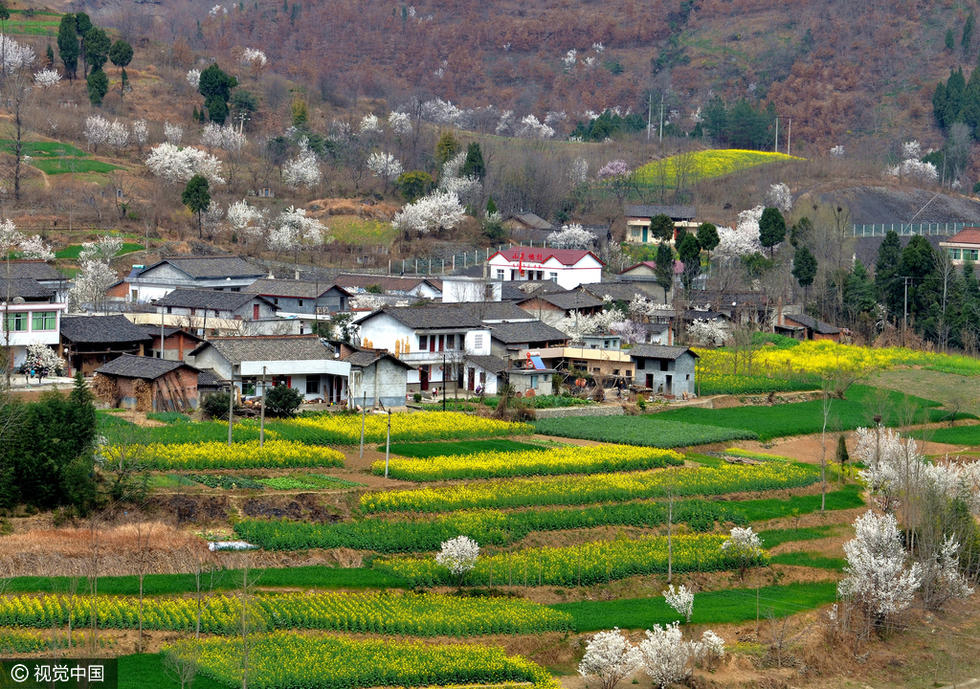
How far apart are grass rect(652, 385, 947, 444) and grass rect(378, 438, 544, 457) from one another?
862cm

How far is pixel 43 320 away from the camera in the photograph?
50000mm

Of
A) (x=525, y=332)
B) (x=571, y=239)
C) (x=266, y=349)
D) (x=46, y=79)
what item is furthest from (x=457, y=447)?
(x=46, y=79)

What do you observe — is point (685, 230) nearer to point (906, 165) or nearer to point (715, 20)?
point (906, 165)

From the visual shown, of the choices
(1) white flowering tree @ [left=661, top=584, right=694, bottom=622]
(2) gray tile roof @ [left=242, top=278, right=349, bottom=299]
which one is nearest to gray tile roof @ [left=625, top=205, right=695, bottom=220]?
(2) gray tile roof @ [left=242, top=278, right=349, bottom=299]

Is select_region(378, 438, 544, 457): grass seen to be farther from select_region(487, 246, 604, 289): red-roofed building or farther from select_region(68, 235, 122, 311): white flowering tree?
select_region(487, 246, 604, 289): red-roofed building

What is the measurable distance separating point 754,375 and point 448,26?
11983cm

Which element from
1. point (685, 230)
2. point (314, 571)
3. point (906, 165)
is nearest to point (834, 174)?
point (906, 165)

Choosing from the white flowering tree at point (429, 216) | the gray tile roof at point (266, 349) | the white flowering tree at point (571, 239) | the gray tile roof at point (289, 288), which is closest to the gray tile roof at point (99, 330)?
the gray tile roof at point (266, 349)

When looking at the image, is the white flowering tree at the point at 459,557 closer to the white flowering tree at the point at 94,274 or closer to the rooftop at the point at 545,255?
the white flowering tree at the point at 94,274

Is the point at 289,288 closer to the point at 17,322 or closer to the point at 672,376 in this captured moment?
the point at 17,322

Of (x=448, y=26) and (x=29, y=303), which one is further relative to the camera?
(x=448, y=26)

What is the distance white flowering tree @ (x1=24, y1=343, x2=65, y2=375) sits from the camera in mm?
48281

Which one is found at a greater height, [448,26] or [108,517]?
[448,26]

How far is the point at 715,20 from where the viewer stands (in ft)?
541
